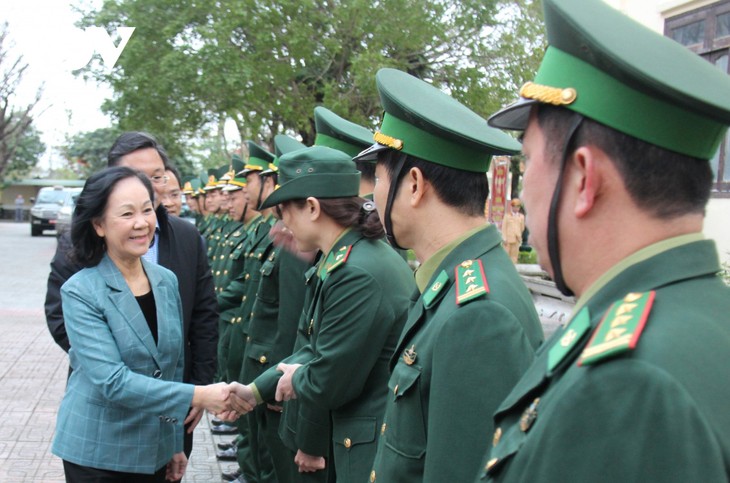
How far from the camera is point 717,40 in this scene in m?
9.12

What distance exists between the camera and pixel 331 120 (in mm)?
4551

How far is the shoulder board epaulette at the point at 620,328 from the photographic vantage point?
3.29ft

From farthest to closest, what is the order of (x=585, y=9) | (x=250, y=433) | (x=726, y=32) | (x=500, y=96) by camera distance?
(x=500, y=96), (x=726, y=32), (x=250, y=433), (x=585, y=9)

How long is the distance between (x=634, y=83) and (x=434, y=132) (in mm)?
1119

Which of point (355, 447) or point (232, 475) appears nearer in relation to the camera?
point (355, 447)

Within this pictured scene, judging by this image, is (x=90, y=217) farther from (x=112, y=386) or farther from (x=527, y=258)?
(x=527, y=258)

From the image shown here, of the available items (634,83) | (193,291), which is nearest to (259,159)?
(193,291)

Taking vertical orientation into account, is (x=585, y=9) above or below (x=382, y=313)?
above

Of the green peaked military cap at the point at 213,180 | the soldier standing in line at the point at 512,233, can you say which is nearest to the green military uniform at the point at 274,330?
the green peaked military cap at the point at 213,180

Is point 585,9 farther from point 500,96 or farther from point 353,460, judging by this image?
point 500,96

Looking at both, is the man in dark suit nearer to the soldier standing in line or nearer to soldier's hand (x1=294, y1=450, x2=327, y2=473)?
soldier's hand (x1=294, y1=450, x2=327, y2=473)

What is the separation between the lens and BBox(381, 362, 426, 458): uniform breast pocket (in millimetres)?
1953

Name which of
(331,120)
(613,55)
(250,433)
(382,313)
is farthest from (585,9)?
(250,433)

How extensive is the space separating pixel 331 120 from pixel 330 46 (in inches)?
400
